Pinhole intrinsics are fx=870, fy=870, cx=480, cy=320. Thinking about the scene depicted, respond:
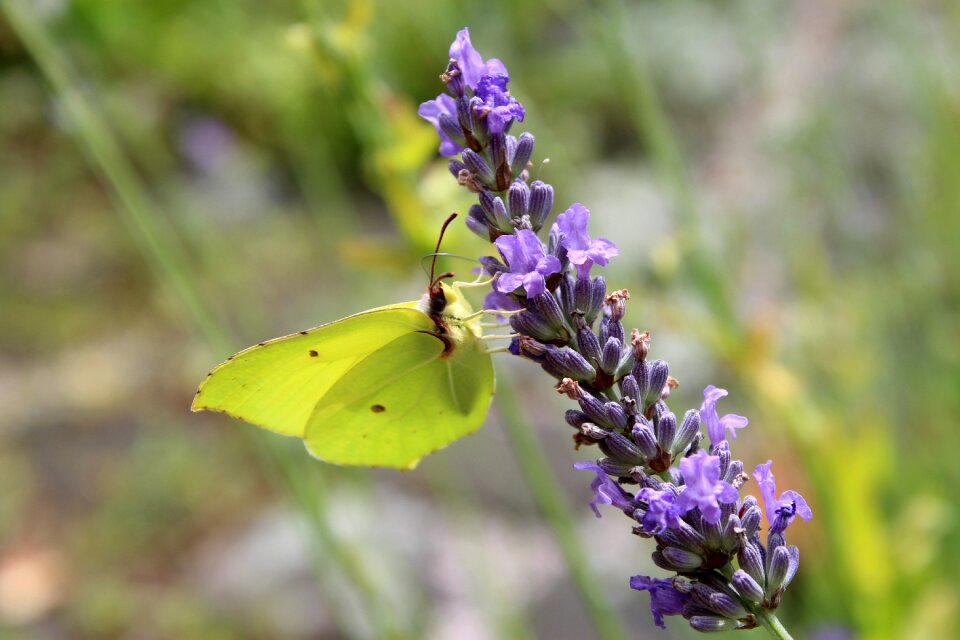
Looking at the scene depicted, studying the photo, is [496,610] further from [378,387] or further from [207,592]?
[207,592]

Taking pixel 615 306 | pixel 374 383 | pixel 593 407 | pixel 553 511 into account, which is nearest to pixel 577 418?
pixel 593 407

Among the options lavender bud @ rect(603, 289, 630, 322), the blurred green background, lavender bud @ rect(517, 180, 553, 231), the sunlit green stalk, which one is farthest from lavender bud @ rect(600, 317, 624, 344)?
the sunlit green stalk

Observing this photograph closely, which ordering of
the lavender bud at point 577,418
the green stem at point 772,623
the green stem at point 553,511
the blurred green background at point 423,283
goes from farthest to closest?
the blurred green background at point 423,283
the green stem at point 553,511
the lavender bud at point 577,418
the green stem at point 772,623

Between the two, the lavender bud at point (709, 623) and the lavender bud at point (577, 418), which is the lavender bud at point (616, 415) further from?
the lavender bud at point (709, 623)

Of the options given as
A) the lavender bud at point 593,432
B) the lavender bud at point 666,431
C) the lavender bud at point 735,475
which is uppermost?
the lavender bud at point 593,432

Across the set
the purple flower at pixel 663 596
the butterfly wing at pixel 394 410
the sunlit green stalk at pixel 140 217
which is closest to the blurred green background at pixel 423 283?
the sunlit green stalk at pixel 140 217

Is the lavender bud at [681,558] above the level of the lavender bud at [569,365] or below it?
below

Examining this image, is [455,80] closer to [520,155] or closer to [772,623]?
[520,155]
